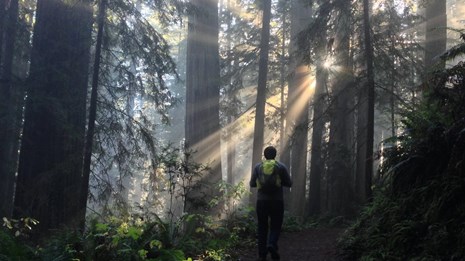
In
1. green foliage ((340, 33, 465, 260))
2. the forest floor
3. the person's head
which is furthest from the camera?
the forest floor

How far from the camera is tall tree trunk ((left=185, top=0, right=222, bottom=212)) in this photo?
14.2 m

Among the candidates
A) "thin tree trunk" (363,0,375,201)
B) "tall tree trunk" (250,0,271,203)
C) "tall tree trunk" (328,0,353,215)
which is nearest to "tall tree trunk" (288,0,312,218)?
"tall tree trunk" (250,0,271,203)

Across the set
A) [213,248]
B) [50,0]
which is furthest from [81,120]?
[213,248]

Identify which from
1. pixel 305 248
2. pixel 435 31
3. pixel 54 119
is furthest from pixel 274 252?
pixel 435 31

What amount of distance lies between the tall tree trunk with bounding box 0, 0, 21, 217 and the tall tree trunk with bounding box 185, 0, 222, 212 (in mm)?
5194

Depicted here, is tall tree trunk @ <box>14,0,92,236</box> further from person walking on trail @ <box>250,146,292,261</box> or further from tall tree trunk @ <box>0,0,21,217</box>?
person walking on trail @ <box>250,146,292,261</box>

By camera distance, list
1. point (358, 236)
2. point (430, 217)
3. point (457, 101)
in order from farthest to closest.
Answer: point (358, 236) < point (457, 101) < point (430, 217)

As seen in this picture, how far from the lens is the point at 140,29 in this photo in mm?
10375

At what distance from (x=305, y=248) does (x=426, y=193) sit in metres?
3.50

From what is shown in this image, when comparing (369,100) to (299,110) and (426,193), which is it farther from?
(299,110)

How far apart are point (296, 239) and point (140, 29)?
6303 mm

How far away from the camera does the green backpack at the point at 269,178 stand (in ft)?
23.3

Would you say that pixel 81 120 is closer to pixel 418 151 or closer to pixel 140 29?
pixel 140 29

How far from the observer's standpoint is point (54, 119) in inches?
346
